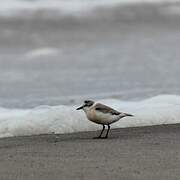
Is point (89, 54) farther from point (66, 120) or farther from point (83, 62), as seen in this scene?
point (66, 120)

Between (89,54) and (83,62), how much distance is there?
3.68ft

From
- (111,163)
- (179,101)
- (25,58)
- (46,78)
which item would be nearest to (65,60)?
(25,58)

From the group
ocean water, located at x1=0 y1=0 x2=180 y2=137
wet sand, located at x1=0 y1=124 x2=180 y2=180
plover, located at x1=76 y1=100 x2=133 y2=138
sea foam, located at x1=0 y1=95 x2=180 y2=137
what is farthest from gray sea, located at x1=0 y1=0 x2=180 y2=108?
wet sand, located at x1=0 y1=124 x2=180 y2=180

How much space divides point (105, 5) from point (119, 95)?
1095cm

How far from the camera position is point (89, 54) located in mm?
17688

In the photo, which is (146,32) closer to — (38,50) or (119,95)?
(38,50)

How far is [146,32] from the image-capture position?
20438 millimetres

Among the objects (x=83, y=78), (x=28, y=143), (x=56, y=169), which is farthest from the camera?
(x=83, y=78)

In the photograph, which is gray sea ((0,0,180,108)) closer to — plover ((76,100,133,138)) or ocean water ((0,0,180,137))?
ocean water ((0,0,180,137))

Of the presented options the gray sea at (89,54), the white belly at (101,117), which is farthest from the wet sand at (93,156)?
the gray sea at (89,54)

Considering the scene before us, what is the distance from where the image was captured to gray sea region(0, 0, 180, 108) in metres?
12.9

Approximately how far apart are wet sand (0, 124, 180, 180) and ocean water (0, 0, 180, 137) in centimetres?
88

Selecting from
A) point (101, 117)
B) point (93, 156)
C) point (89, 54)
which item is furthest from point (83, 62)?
point (93, 156)

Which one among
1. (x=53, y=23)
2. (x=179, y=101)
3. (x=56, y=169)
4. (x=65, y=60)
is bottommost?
(x=56, y=169)
